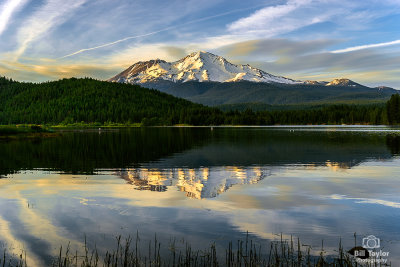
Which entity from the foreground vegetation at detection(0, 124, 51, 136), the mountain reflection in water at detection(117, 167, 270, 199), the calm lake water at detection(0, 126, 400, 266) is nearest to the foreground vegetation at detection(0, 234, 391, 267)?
the calm lake water at detection(0, 126, 400, 266)

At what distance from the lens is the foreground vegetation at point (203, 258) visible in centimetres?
1338

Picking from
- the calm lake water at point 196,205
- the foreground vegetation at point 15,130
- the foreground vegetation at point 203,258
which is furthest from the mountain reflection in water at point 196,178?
the foreground vegetation at point 15,130

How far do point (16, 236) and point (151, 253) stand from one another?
6985mm

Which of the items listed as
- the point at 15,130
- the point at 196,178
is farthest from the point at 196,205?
the point at 15,130

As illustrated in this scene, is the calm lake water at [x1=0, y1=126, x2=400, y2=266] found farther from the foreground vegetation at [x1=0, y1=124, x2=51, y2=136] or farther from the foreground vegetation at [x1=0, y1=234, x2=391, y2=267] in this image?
the foreground vegetation at [x1=0, y1=124, x2=51, y2=136]

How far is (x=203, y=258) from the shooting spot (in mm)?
14141

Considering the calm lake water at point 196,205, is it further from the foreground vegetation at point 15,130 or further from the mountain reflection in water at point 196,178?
the foreground vegetation at point 15,130

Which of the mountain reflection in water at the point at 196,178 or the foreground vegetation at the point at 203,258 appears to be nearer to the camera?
the foreground vegetation at the point at 203,258

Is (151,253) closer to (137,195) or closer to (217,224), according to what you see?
(217,224)

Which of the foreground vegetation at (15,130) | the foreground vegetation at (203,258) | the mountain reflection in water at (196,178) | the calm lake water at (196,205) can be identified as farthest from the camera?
the foreground vegetation at (15,130)

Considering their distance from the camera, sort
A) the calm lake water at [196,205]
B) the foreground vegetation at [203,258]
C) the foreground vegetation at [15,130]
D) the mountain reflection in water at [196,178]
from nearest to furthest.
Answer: the foreground vegetation at [203,258]
the calm lake water at [196,205]
the mountain reflection in water at [196,178]
the foreground vegetation at [15,130]

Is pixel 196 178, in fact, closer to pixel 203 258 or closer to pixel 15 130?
pixel 203 258

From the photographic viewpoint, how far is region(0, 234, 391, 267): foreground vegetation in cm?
1338

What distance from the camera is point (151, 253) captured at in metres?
14.8
